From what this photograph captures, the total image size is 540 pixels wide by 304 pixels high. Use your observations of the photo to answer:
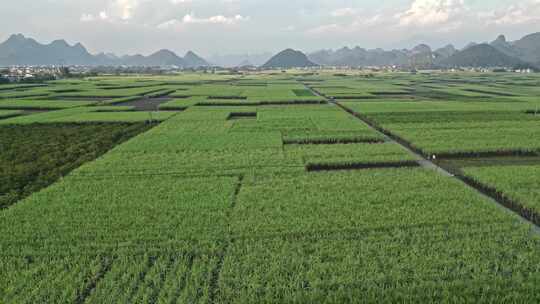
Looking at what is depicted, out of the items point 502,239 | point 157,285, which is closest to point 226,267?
point 157,285

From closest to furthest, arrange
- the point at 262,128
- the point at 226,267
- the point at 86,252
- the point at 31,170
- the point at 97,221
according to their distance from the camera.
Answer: the point at 226,267, the point at 86,252, the point at 97,221, the point at 31,170, the point at 262,128

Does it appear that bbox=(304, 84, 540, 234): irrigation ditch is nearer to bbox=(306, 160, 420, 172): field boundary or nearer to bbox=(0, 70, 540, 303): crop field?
bbox=(0, 70, 540, 303): crop field

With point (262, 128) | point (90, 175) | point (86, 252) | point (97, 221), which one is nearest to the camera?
point (86, 252)

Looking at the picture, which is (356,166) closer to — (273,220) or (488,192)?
(488,192)

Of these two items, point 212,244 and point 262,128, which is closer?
point 212,244

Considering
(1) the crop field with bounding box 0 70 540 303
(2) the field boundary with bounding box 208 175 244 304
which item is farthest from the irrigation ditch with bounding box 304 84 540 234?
(2) the field boundary with bounding box 208 175 244 304

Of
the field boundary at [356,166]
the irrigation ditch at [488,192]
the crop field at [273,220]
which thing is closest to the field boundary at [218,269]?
the crop field at [273,220]

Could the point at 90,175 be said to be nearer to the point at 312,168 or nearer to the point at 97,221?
the point at 97,221

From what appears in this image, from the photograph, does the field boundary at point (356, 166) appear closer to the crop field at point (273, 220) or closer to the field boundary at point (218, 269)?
the crop field at point (273, 220)
